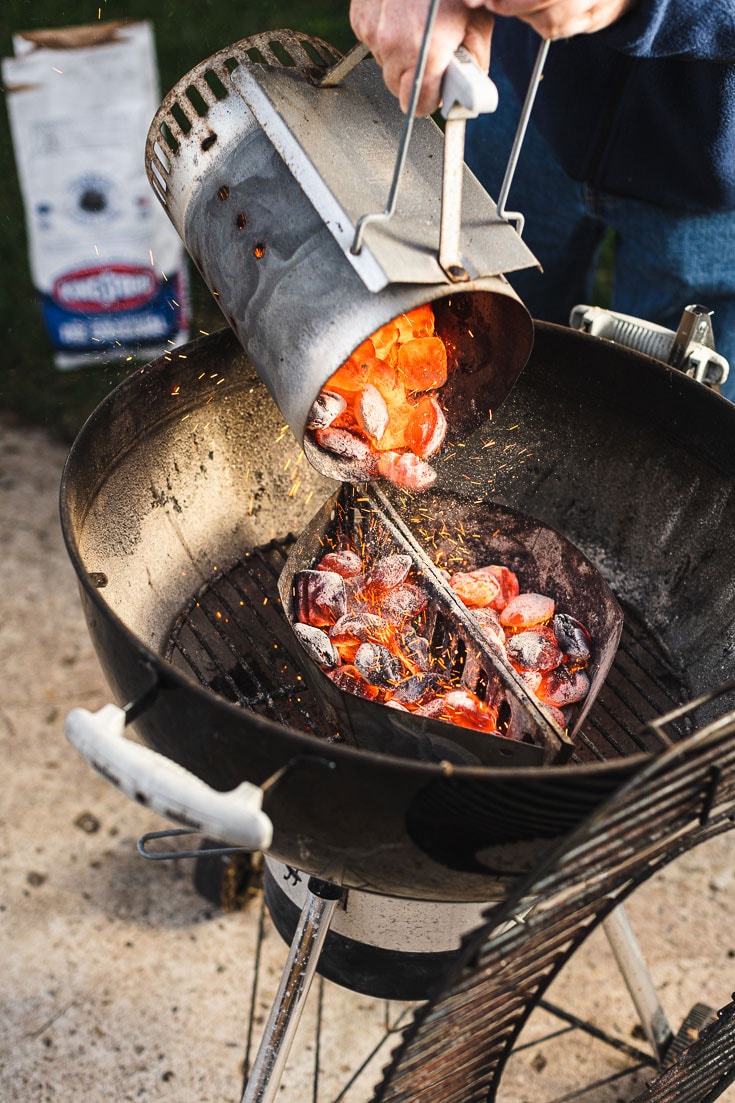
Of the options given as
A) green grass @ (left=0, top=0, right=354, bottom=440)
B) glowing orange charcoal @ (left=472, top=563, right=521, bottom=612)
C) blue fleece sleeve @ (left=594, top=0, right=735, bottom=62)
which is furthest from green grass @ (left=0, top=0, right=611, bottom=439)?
glowing orange charcoal @ (left=472, top=563, right=521, bottom=612)

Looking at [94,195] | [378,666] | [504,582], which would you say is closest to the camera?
[378,666]

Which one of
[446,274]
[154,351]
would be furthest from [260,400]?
[154,351]

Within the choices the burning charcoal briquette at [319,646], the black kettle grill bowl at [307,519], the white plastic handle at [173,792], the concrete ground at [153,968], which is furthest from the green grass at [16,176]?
the white plastic handle at [173,792]

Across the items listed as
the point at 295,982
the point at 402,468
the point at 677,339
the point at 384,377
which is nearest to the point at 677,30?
the point at 677,339

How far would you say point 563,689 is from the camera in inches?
65.7

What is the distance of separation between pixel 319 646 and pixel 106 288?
6.50ft

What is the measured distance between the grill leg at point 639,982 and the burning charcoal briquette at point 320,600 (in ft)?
2.78

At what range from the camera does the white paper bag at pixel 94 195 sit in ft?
9.39

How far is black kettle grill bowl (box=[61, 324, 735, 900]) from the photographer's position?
1319mm

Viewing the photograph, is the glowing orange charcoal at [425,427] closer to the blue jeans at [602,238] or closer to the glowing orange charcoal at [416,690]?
the glowing orange charcoal at [416,690]

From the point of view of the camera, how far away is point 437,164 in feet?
4.72

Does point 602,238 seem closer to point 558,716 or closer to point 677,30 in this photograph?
point 677,30

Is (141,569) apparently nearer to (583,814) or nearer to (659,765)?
(583,814)

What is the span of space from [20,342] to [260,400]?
67.4 inches
